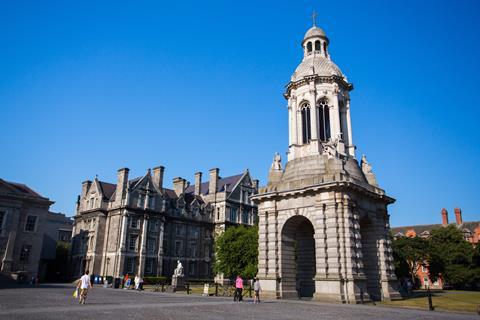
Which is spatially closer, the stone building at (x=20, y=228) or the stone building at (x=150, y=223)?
the stone building at (x=20, y=228)

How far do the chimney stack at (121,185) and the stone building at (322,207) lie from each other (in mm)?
36338

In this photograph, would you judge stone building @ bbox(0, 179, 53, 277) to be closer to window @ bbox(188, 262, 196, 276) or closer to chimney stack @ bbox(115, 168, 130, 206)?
chimney stack @ bbox(115, 168, 130, 206)

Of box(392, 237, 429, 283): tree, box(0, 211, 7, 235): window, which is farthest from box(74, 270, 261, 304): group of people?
box(392, 237, 429, 283): tree

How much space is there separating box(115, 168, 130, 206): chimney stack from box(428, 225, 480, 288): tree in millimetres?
51044

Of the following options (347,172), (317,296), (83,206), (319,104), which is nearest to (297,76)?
(319,104)

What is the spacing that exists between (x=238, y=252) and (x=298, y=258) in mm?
23251

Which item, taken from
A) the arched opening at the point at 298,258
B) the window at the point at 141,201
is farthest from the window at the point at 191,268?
the arched opening at the point at 298,258

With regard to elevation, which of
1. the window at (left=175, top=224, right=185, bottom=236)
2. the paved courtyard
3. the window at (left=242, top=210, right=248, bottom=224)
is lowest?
the paved courtyard

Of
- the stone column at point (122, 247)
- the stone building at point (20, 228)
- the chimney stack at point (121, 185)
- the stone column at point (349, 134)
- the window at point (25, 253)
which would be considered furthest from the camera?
the chimney stack at point (121, 185)

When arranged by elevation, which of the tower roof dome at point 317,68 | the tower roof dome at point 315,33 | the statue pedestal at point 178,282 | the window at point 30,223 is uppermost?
the tower roof dome at point 315,33

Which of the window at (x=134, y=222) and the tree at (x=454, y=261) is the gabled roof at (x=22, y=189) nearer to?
the window at (x=134, y=222)

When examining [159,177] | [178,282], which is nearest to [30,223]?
[159,177]

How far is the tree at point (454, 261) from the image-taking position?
5953cm

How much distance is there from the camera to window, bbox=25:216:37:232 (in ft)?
164
